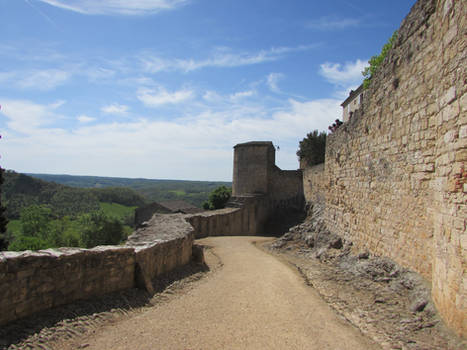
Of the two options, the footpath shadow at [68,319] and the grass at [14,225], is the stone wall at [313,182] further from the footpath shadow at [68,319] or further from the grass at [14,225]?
the grass at [14,225]

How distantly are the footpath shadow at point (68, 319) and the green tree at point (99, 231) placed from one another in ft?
80.4

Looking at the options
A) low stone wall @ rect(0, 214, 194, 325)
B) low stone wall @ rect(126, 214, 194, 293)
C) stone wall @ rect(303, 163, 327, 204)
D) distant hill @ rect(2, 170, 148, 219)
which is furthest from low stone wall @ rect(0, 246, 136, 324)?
distant hill @ rect(2, 170, 148, 219)

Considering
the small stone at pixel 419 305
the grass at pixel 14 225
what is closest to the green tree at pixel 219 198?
the grass at pixel 14 225

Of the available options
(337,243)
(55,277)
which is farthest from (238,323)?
(337,243)

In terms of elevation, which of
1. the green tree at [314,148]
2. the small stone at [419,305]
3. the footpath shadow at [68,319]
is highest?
the green tree at [314,148]

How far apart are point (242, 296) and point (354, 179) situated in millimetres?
5003

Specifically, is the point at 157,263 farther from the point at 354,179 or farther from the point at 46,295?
the point at 354,179

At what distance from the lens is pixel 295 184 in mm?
26953

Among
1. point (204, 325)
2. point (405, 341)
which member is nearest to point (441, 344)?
point (405, 341)

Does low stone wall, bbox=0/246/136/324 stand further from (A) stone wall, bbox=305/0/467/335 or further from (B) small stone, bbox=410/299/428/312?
(A) stone wall, bbox=305/0/467/335

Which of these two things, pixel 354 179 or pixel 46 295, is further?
pixel 354 179

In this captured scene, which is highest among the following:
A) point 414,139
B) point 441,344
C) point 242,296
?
point 414,139

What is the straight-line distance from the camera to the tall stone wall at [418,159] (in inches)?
147

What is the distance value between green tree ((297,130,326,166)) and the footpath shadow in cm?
2794
